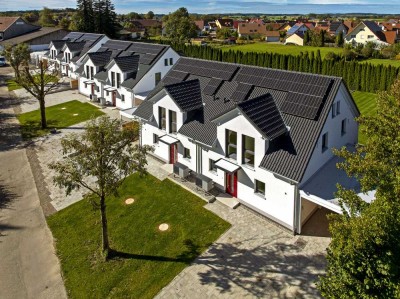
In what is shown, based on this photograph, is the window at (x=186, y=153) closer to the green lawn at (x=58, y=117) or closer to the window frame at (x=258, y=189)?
the window frame at (x=258, y=189)

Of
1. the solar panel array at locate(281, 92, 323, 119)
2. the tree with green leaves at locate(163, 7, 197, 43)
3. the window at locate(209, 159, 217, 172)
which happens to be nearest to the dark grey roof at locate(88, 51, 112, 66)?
the window at locate(209, 159, 217, 172)

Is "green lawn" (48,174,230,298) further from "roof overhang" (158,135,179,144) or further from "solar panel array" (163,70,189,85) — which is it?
"solar panel array" (163,70,189,85)

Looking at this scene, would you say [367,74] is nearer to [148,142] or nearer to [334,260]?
[148,142]

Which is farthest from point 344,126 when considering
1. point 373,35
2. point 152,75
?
point 373,35

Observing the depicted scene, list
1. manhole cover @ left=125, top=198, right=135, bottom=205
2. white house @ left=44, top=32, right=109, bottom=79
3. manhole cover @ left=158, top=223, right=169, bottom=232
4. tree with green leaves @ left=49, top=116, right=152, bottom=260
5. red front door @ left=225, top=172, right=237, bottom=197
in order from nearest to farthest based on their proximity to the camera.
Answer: tree with green leaves @ left=49, top=116, right=152, bottom=260 < manhole cover @ left=158, top=223, right=169, bottom=232 < red front door @ left=225, top=172, right=237, bottom=197 < manhole cover @ left=125, top=198, right=135, bottom=205 < white house @ left=44, top=32, right=109, bottom=79

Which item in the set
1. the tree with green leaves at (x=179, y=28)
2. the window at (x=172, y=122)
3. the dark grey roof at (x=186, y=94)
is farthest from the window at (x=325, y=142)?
the tree with green leaves at (x=179, y=28)

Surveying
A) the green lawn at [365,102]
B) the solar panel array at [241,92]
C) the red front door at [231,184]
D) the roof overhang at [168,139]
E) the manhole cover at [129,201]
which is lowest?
the manhole cover at [129,201]
